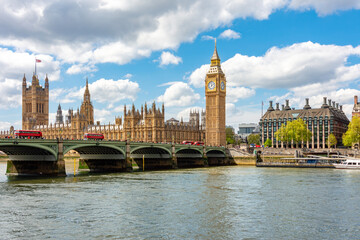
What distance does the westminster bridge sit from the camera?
5519cm

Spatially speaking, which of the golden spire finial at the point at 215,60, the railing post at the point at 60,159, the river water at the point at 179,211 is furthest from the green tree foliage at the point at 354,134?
the railing post at the point at 60,159

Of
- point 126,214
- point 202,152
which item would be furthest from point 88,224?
point 202,152

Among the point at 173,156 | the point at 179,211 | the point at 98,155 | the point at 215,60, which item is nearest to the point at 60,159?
the point at 98,155

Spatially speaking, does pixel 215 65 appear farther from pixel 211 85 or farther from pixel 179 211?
pixel 179 211

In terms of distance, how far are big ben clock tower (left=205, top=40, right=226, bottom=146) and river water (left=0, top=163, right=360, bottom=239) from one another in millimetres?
88736

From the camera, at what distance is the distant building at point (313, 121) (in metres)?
139

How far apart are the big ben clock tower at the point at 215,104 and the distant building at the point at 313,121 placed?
2273 cm

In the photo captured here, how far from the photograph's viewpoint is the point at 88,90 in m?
184

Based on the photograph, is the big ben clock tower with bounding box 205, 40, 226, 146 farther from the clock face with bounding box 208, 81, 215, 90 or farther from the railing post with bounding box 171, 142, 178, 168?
the railing post with bounding box 171, 142, 178, 168

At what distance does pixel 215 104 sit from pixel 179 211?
10507cm

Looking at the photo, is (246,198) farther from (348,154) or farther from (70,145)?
(348,154)

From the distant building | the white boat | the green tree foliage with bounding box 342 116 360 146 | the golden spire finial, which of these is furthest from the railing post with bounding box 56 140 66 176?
the distant building

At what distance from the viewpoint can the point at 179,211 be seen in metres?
30.5

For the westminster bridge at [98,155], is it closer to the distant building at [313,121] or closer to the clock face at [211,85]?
the clock face at [211,85]
